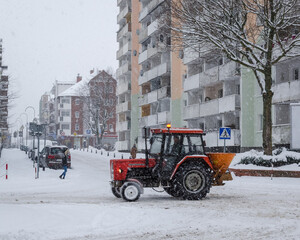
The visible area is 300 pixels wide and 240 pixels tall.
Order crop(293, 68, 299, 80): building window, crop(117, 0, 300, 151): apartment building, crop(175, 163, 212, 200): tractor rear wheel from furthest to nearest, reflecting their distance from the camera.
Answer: crop(117, 0, 300, 151): apartment building, crop(293, 68, 299, 80): building window, crop(175, 163, 212, 200): tractor rear wheel

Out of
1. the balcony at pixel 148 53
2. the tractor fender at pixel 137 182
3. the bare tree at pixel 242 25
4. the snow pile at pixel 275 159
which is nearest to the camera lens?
the tractor fender at pixel 137 182

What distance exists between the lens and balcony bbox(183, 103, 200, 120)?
43.9m

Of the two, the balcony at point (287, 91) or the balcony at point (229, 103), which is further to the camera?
the balcony at point (229, 103)

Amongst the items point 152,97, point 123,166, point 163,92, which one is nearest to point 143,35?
point 152,97

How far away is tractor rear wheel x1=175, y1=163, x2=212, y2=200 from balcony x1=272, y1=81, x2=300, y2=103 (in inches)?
667

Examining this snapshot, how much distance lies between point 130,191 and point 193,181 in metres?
1.88

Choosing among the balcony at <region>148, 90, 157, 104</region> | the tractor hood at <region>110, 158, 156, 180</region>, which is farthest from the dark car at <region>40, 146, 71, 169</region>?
the balcony at <region>148, 90, 157, 104</region>

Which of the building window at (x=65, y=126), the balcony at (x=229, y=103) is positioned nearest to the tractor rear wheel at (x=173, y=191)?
the balcony at (x=229, y=103)

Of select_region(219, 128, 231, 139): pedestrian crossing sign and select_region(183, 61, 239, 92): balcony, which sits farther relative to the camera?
select_region(183, 61, 239, 92): balcony

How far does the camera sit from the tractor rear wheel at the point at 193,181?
14.9 metres

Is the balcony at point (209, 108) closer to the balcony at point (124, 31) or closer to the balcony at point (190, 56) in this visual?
the balcony at point (190, 56)

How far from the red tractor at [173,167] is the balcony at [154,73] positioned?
3815cm

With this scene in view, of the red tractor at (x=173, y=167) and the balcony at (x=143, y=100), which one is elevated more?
the balcony at (x=143, y=100)

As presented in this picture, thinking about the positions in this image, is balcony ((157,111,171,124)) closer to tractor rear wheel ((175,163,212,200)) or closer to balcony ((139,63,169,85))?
balcony ((139,63,169,85))
